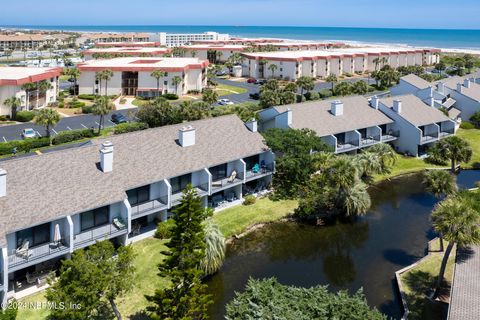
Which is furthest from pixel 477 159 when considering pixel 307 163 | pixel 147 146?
pixel 147 146

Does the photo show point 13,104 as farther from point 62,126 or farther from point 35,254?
point 35,254

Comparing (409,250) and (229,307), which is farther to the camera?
(409,250)

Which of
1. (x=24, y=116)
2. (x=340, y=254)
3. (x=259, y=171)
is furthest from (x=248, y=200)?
(x=24, y=116)

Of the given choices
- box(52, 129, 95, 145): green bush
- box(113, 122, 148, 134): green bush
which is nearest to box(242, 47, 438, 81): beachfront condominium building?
box(113, 122, 148, 134): green bush

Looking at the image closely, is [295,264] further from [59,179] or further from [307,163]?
[59,179]

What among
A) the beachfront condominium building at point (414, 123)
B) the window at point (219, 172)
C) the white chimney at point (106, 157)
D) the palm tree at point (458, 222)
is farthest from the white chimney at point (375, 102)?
the white chimney at point (106, 157)

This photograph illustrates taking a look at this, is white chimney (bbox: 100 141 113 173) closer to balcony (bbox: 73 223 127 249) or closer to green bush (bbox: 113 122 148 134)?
balcony (bbox: 73 223 127 249)
